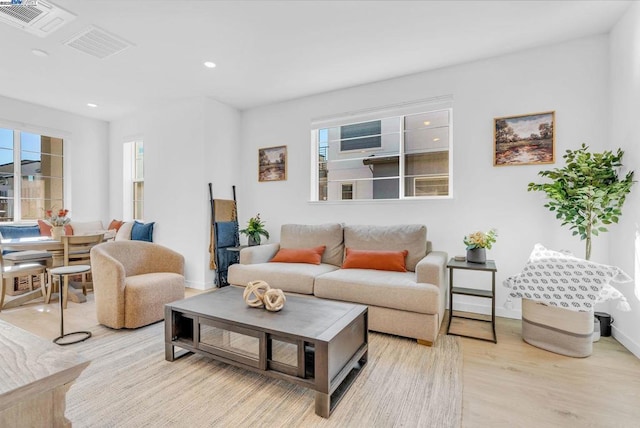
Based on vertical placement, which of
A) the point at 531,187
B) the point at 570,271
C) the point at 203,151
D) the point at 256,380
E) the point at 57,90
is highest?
the point at 57,90

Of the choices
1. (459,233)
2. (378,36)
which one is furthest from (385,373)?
(378,36)

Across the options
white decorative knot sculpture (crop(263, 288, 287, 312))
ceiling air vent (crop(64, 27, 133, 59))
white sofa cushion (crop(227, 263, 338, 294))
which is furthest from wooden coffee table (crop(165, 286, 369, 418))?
ceiling air vent (crop(64, 27, 133, 59))

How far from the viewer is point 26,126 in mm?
4566

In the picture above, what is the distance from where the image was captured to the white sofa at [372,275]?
2.46 m

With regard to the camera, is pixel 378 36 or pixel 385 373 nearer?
pixel 385 373

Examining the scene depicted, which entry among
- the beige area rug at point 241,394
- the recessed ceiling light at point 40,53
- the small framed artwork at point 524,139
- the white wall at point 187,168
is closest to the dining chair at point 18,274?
the white wall at point 187,168

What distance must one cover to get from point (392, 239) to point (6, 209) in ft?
18.3

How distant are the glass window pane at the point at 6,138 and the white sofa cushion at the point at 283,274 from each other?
13.6 ft

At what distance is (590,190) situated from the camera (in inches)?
92.3

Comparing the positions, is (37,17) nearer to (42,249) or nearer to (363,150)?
(42,249)

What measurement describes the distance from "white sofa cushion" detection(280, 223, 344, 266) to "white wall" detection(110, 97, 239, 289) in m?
1.30

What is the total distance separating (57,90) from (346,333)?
496 centimetres

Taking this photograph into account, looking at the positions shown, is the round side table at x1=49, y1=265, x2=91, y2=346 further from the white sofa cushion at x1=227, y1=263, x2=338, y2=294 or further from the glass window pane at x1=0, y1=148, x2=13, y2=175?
the glass window pane at x1=0, y1=148, x2=13, y2=175

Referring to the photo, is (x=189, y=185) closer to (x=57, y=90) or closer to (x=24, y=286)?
(x=57, y=90)
